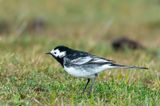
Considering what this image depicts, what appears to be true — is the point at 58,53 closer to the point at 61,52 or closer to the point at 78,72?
the point at 61,52

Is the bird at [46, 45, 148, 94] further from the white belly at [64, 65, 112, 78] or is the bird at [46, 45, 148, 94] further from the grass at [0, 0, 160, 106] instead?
the grass at [0, 0, 160, 106]

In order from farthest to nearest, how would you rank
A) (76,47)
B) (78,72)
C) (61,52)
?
(76,47) → (61,52) → (78,72)

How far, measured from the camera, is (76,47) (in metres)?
14.0

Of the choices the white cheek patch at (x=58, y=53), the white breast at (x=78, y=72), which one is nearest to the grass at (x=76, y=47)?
the white breast at (x=78, y=72)

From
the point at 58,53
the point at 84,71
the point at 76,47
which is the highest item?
the point at 58,53

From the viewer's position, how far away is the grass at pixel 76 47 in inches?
308

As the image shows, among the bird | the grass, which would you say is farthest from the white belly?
the grass

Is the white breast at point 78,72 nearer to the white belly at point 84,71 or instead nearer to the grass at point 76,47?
the white belly at point 84,71

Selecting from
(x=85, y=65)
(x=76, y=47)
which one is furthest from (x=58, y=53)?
(x=76, y=47)

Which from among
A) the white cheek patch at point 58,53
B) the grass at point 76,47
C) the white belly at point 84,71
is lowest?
the grass at point 76,47

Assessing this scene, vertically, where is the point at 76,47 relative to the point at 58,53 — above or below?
below

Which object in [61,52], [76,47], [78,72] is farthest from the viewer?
[76,47]

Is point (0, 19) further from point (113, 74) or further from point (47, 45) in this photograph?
point (113, 74)

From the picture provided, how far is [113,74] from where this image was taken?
940cm
